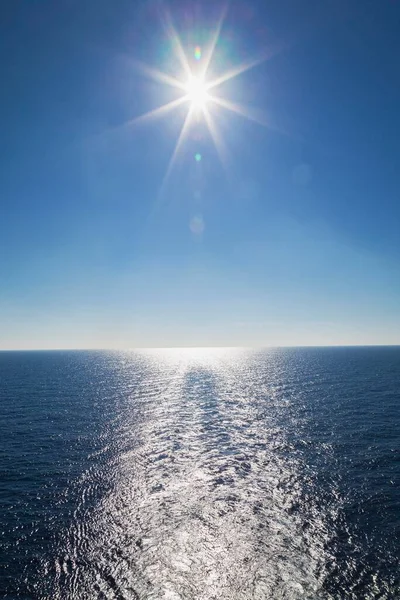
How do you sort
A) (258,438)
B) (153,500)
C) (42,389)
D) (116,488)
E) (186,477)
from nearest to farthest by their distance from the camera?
(153,500)
(116,488)
(186,477)
(258,438)
(42,389)

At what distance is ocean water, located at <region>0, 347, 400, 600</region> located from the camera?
2611 centimetres

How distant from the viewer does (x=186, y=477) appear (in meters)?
44.2

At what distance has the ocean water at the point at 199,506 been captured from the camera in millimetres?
26109

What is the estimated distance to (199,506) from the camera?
36688mm

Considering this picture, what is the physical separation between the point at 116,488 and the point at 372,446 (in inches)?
1678

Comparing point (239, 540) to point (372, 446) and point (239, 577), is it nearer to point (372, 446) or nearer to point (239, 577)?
point (239, 577)

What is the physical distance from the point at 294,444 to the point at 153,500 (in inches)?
1173

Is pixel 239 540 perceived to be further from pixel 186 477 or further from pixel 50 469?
pixel 50 469

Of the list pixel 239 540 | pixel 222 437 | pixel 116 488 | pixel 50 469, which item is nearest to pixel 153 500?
pixel 116 488

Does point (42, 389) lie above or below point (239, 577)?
above

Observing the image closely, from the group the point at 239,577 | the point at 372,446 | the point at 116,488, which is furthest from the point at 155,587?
the point at 372,446

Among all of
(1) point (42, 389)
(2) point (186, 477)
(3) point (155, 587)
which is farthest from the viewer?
(1) point (42, 389)

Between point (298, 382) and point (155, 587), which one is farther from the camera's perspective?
point (298, 382)

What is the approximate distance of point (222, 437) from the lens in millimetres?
62094
